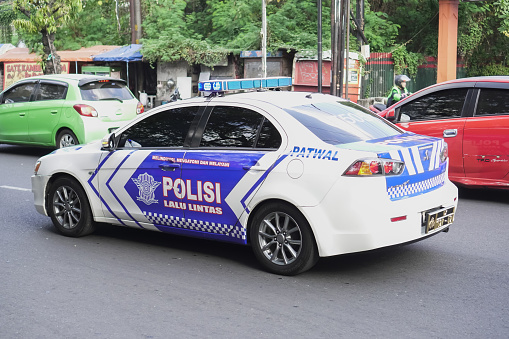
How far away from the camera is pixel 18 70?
29531 millimetres

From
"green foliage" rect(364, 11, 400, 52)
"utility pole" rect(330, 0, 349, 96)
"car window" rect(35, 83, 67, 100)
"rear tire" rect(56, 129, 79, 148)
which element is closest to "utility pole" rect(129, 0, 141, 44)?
"green foliage" rect(364, 11, 400, 52)

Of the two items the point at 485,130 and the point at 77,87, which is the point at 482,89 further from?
the point at 77,87

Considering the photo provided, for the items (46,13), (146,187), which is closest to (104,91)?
(146,187)

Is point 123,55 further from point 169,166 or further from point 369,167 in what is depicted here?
point 369,167

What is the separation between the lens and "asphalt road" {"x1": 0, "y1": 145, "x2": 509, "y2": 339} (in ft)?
15.0

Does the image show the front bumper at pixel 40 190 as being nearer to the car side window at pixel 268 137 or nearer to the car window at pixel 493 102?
the car side window at pixel 268 137

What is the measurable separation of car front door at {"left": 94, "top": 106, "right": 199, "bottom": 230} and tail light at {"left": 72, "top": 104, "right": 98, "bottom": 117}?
6.41 m

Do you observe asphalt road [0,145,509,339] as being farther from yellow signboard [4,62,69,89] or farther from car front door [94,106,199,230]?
yellow signboard [4,62,69,89]

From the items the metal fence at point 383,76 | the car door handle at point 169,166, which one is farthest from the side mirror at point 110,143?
the metal fence at point 383,76

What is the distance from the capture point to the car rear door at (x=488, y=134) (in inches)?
344

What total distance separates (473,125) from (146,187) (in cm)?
474

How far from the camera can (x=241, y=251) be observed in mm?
6648

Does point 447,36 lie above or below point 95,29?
below

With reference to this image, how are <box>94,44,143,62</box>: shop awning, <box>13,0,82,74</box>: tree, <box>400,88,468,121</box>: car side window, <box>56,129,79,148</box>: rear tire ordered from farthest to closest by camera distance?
<box>94,44,143,62</box>: shop awning < <box>13,0,82,74</box>: tree < <box>56,129,79,148</box>: rear tire < <box>400,88,468,121</box>: car side window
